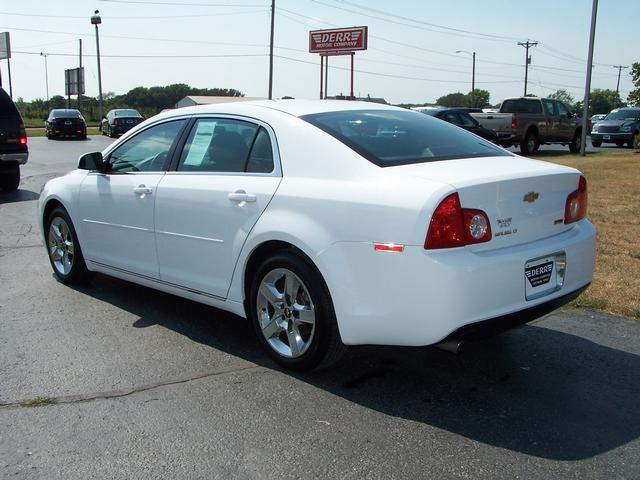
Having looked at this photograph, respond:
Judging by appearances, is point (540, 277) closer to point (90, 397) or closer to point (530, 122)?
point (90, 397)

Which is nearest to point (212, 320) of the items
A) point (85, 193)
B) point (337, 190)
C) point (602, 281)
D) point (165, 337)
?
point (165, 337)

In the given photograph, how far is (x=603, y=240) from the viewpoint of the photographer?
7848mm

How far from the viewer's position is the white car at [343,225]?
3.40 metres

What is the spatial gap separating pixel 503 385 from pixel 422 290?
0.98 metres

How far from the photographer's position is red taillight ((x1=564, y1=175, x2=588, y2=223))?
4047 millimetres

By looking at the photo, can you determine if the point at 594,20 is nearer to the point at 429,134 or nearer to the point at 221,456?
the point at 429,134

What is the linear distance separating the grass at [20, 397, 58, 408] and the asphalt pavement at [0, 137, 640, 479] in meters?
0.01

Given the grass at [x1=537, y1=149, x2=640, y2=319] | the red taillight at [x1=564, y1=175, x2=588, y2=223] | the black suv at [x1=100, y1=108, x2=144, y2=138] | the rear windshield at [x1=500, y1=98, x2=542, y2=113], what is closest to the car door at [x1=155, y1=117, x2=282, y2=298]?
the red taillight at [x1=564, y1=175, x2=588, y2=223]

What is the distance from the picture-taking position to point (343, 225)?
142 inches

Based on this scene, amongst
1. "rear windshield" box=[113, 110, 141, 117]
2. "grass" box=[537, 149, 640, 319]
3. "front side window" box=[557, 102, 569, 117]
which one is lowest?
"grass" box=[537, 149, 640, 319]

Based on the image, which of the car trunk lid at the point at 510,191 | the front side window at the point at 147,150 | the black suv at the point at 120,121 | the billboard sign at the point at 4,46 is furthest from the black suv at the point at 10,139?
the billboard sign at the point at 4,46

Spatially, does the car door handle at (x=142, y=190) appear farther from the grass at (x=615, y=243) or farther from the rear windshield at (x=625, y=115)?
the rear windshield at (x=625, y=115)

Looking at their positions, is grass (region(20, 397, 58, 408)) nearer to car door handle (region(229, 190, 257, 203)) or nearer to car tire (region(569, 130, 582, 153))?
car door handle (region(229, 190, 257, 203))

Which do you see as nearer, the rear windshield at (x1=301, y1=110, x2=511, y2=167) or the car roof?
the rear windshield at (x1=301, y1=110, x2=511, y2=167)
